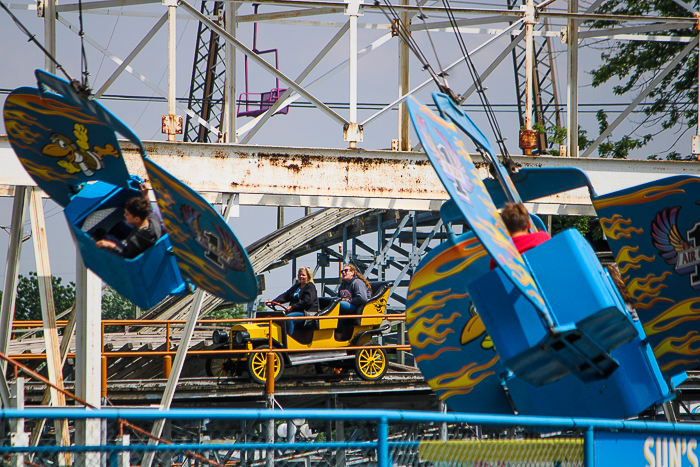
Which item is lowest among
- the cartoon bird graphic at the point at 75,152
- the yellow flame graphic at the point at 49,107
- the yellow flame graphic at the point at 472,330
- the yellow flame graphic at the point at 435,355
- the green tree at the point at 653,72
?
the yellow flame graphic at the point at 435,355

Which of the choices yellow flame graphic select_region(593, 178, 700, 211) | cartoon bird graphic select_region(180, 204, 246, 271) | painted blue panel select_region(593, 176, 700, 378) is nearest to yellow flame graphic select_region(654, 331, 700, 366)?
painted blue panel select_region(593, 176, 700, 378)

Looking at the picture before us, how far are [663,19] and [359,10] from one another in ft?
11.9

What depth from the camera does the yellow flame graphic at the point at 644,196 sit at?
534cm

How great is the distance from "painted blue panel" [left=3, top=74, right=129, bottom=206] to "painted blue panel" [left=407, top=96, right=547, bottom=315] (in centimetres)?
256

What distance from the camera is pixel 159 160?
7770 mm

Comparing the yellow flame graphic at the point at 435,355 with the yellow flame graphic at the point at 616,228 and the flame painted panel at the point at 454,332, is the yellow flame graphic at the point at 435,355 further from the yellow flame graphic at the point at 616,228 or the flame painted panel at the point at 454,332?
the yellow flame graphic at the point at 616,228

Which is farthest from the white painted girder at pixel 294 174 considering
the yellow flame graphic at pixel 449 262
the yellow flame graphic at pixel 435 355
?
the yellow flame graphic at pixel 435 355

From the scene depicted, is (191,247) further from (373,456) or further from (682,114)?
(682,114)

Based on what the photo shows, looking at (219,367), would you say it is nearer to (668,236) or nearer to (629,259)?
(629,259)

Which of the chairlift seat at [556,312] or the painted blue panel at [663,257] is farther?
the painted blue panel at [663,257]

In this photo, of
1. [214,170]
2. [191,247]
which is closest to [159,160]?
[214,170]

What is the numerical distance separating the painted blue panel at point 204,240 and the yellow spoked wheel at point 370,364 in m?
6.94

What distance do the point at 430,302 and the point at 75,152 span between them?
9.77 ft

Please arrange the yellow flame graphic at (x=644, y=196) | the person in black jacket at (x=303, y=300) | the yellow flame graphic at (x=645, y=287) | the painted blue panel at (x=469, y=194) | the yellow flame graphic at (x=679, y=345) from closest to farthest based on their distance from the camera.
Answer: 1. the painted blue panel at (x=469, y=194)
2. the yellow flame graphic at (x=644, y=196)
3. the yellow flame graphic at (x=679, y=345)
4. the yellow flame graphic at (x=645, y=287)
5. the person in black jacket at (x=303, y=300)
